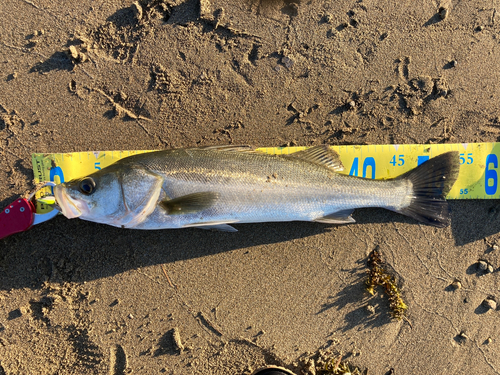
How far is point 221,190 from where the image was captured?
302 centimetres

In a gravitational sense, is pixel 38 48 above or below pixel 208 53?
above

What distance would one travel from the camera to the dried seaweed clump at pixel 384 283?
3.64 meters

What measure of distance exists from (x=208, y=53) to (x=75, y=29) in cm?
164

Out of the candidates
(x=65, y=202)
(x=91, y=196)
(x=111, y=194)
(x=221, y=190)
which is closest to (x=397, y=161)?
(x=221, y=190)

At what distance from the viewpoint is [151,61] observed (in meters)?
3.63

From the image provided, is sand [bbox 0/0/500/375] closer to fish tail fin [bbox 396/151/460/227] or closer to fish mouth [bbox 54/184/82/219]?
fish tail fin [bbox 396/151/460/227]

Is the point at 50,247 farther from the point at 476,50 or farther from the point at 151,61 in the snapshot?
the point at 476,50

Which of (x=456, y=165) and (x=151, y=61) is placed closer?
(x=456, y=165)

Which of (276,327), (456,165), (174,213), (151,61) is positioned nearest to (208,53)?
(151,61)

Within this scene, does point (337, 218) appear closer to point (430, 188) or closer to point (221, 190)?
point (430, 188)

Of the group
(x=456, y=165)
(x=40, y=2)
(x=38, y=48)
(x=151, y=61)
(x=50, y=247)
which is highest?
(x=40, y=2)

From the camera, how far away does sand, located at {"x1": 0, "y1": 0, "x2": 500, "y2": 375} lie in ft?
11.7

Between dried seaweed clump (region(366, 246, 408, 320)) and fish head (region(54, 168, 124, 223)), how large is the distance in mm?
3013

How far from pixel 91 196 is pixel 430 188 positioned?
368cm
